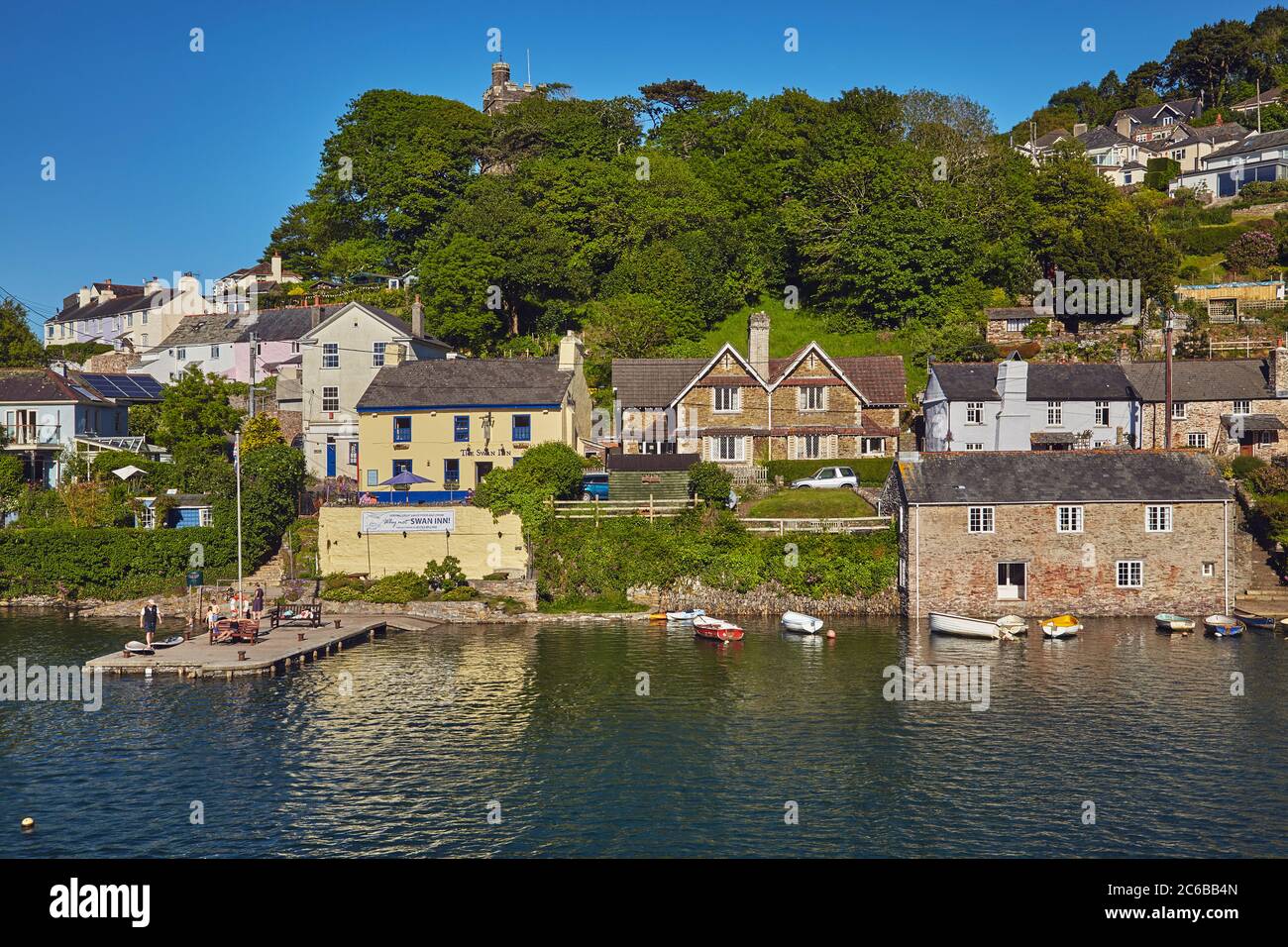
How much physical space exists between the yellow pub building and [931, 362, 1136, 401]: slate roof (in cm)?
2367

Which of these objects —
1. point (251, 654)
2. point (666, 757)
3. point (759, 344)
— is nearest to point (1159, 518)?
point (759, 344)

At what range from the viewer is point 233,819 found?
1185 inches

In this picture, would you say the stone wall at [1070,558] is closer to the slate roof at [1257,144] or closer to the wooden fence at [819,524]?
the wooden fence at [819,524]

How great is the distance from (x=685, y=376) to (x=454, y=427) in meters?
16.4

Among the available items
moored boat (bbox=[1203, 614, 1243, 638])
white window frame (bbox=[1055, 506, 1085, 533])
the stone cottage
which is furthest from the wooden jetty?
the stone cottage

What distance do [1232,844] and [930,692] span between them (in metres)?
15.1

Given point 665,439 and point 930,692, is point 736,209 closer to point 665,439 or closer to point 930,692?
point 665,439

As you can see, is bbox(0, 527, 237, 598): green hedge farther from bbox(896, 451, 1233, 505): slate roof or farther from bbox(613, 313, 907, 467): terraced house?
bbox(896, 451, 1233, 505): slate roof

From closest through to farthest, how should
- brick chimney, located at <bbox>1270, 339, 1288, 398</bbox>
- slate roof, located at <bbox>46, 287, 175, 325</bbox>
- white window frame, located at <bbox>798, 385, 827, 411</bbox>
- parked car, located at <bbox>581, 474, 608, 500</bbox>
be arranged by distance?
parked car, located at <bbox>581, 474, 608, 500</bbox>, brick chimney, located at <bbox>1270, 339, 1288, 398</bbox>, white window frame, located at <bbox>798, 385, 827, 411</bbox>, slate roof, located at <bbox>46, 287, 175, 325</bbox>

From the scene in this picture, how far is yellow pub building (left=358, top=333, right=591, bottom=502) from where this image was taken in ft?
225

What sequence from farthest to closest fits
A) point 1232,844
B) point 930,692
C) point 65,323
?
point 65,323
point 930,692
point 1232,844

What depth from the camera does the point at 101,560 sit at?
6153cm

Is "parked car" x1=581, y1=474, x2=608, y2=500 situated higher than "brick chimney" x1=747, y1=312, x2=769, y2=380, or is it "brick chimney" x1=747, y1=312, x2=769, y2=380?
"brick chimney" x1=747, y1=312, x2=769, y2=380
